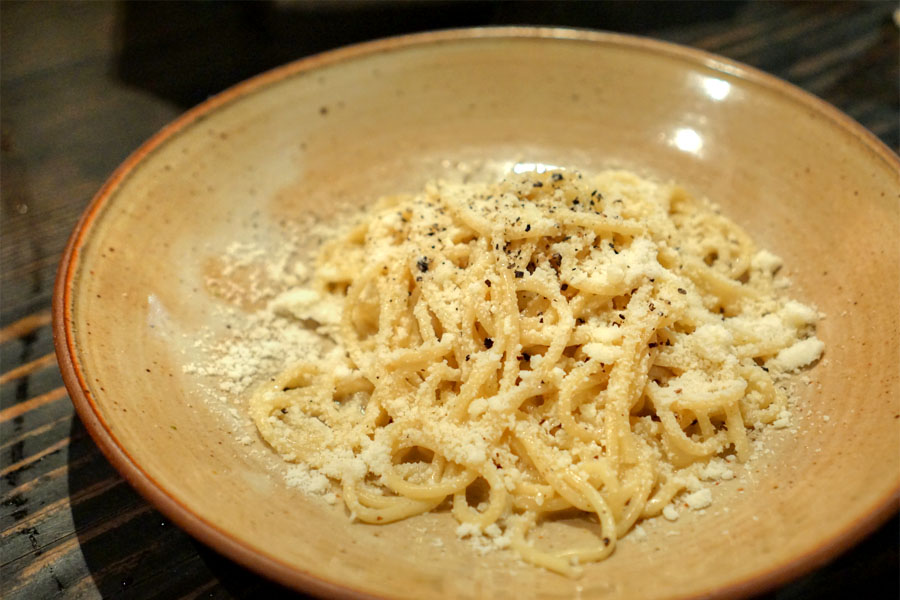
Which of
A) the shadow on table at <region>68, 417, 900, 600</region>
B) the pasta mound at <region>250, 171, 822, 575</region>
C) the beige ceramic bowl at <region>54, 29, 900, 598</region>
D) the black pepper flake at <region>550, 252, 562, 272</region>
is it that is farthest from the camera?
the black pepper flake at <region>550, 252, 562, 272</region>

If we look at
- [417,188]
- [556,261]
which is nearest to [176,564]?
[556,261]

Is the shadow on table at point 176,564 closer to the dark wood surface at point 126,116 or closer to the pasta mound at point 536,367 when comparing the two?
the dark wood surface at point 126,116

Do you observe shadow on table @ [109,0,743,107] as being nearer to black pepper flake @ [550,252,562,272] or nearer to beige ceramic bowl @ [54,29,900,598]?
beige ceramic bowl @ [54,29,900,598]

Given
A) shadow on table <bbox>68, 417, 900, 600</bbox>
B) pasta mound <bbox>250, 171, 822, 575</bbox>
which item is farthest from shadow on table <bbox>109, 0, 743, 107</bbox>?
shadow on table <bbox>68, 417, 900, 600</bbox>

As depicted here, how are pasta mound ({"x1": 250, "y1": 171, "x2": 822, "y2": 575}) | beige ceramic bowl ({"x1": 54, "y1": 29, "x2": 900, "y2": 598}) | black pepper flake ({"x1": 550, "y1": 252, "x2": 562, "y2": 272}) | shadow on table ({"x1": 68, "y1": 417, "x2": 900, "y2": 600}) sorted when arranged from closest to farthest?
beige ceramic bowl ({"x1": 54, "y1": 29, "x2": 900, "y2": 598}) < shadow on table ({"x1": 68, "y1": 417, "x2": 900, "y2": 600}) < pasta mound ({"x1": 250, "y1": 171, "x2": 822, "y2": 575}) < black pepper flake ({"x1": 550, "y1": 252, "x2": 562, "y2": 272})

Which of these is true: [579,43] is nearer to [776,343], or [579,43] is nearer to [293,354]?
[776,343]
